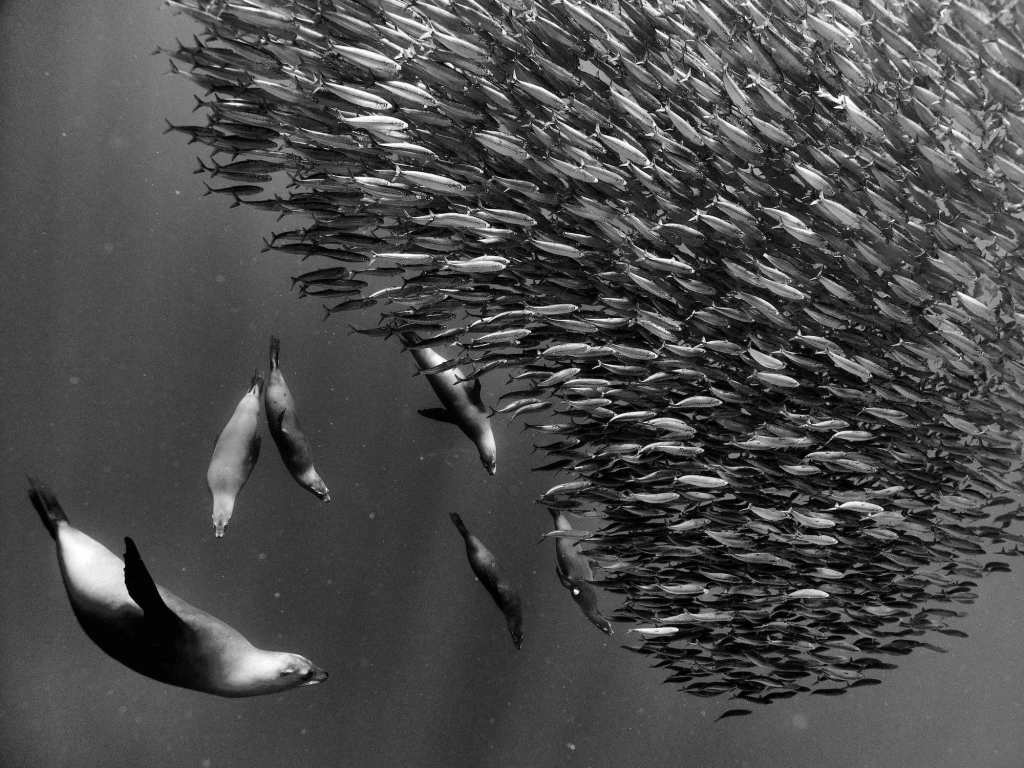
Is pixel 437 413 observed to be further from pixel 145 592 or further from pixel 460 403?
pixel 145 592

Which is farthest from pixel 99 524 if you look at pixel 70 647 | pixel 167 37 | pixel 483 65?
pixel 483 65

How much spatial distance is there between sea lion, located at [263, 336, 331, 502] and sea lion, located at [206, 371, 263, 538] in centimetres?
13

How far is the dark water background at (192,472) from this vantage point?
15.8ft

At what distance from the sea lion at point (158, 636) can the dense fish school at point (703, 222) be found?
5.75ft

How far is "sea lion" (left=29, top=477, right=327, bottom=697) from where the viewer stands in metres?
3.60

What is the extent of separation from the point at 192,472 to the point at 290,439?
152 cm

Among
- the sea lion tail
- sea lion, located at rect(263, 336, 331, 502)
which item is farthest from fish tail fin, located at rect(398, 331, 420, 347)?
the sea lion tail

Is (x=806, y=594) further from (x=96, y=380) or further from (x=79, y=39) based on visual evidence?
(x=79, y=39)

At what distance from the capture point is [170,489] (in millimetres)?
5074

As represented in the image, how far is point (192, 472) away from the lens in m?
5.13

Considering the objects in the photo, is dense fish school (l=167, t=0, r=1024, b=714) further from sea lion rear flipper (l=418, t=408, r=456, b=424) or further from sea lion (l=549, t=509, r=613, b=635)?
sea lion (l=549, t=509, r=613, b=635)

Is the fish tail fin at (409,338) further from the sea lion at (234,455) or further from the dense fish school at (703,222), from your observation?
the sea lion at (234,455)

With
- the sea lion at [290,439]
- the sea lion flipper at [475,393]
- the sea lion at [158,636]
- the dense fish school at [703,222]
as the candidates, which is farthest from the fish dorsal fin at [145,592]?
the sea lion flipper at [475,393]

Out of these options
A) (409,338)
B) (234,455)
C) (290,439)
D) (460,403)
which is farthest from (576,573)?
(234,455)
